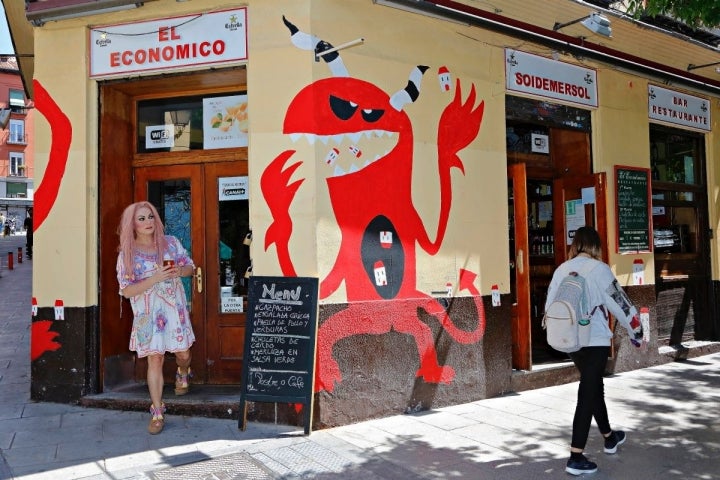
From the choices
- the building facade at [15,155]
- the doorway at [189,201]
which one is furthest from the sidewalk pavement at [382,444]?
the building facade at [15,155]

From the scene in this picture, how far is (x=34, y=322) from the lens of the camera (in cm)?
580

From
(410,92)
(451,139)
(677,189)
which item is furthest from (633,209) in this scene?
(410,92)

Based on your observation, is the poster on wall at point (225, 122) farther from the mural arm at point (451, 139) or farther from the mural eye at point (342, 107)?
the mural arm at point (451, 139)

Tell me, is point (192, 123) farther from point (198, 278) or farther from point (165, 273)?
point (165, 273)

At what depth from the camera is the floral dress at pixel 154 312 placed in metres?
4.99

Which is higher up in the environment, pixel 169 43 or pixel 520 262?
pixel 169 43

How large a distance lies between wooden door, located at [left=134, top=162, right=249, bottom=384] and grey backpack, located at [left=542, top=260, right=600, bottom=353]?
129 inches

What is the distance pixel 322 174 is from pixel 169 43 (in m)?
2.05

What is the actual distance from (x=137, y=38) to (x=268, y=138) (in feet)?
5.76

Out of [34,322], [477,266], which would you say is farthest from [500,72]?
[34,322]

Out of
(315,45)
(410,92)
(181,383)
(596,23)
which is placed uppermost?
(596,23)

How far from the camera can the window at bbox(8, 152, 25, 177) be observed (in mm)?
42972

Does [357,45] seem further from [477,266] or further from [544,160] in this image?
[544,160]

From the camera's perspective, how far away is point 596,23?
6.80 m
